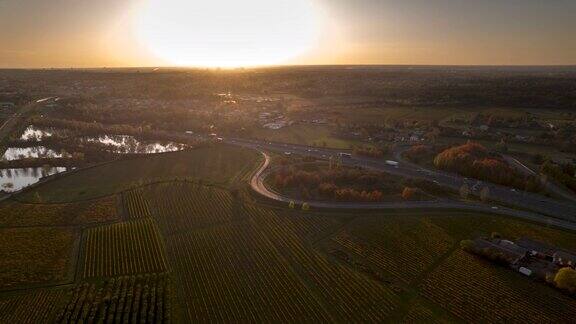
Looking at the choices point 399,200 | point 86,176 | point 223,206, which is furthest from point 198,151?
point 399,200

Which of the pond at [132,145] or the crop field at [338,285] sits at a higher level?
the pond at [132,145]

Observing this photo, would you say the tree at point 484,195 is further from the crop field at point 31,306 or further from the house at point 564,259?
the crop field at point 31,306

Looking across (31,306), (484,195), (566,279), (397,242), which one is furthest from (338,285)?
(484,195)

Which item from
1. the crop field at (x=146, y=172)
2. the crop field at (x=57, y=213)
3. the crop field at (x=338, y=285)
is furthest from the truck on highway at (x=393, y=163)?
the crop field at (x=57, y=213)

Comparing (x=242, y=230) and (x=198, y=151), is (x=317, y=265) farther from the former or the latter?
(x=198, y=151)

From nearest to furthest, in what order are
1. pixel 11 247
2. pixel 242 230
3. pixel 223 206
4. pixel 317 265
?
1. pixel 317 265
2. pixel 11 247
3. pixel 242 230
4. pixel 223 206

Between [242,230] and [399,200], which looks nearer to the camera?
[242,230]
